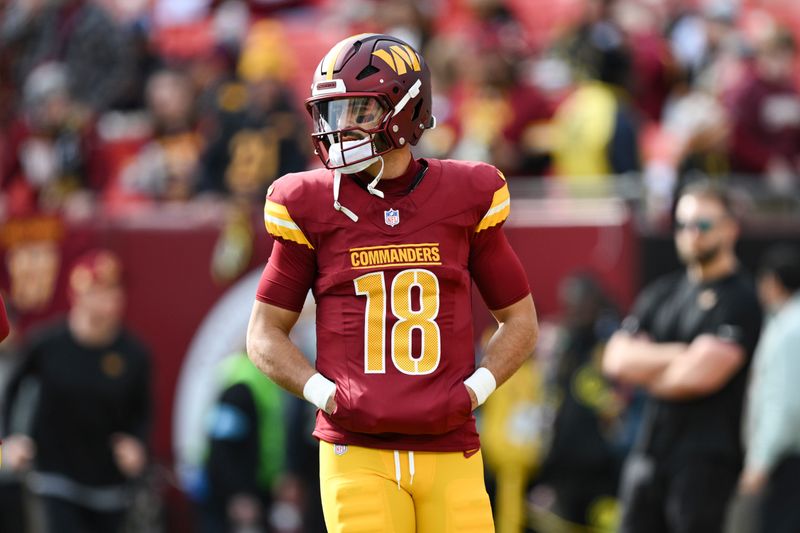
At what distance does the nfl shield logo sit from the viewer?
16.2 feet

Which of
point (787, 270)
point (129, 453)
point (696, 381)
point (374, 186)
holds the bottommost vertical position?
point (129, 453)

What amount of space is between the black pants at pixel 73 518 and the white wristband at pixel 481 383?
4.64 metres

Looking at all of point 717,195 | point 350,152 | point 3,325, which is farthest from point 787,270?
point 3,325

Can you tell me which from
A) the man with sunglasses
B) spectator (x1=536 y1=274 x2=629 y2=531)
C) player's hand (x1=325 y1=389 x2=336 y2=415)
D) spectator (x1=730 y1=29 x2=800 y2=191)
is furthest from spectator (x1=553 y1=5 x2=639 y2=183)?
player's hand (x1=325 y1=389 x2=336 y2=415)

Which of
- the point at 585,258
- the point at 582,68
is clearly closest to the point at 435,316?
the point at 585,258

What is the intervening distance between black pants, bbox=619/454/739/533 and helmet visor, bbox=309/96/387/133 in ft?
9.67

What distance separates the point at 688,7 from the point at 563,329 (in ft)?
15.5

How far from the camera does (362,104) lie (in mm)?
4961

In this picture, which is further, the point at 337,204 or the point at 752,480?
the point at 752,480

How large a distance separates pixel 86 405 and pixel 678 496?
357 cm

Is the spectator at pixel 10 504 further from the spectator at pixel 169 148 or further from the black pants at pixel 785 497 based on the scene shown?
the black pants at pixel 785 497

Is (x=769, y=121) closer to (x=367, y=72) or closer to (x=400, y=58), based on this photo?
(x=400, y=58)

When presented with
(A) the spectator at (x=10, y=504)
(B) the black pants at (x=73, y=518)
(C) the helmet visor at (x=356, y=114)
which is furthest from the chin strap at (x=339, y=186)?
(A) the spectator at (x=10, y=504)

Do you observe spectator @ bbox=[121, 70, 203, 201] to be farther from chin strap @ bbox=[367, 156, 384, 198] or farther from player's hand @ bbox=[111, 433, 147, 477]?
chin strap @ bbox=[367, 156, 384, 198]
